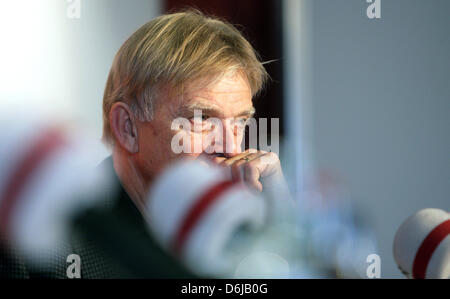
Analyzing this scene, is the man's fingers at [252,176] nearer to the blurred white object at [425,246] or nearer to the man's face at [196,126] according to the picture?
the man's face at [196,126]

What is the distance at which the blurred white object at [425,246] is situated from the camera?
77 centimetres

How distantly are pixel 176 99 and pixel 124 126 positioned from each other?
124 millimetres

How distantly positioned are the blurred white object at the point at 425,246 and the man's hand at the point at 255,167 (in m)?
0.26

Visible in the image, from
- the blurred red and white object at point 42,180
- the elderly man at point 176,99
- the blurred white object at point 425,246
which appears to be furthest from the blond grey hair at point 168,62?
the blurred white object at point 425,246

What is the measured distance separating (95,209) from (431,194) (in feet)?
2.10

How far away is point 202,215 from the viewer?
2.27 feet

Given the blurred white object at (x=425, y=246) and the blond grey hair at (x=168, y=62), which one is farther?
the blond grey hair at (x=168, y=62)

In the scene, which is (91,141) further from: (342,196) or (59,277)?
(342,196)

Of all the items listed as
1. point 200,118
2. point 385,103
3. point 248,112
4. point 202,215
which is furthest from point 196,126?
point 385,103

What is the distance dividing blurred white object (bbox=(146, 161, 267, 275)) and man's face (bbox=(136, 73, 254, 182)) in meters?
0.07

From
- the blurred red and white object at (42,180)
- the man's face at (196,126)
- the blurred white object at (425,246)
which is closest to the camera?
the blurred red and white object at (42,180)

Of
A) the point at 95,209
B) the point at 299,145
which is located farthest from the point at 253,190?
the point at 95,209

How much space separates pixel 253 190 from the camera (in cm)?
85

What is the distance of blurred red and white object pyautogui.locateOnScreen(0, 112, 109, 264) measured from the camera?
644 millimetres
